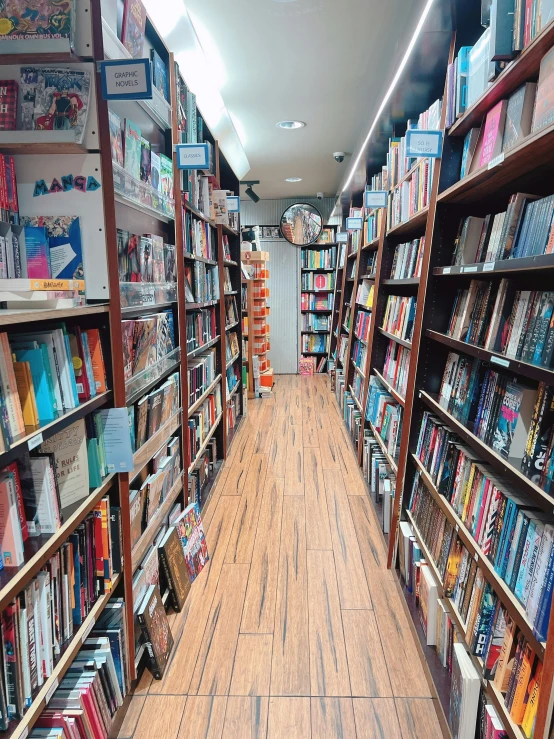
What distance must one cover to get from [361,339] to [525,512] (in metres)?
3.23

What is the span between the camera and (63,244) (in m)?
1.39

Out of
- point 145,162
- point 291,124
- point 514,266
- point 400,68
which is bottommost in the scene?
point 514,266

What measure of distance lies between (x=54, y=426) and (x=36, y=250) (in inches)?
→ 21.8

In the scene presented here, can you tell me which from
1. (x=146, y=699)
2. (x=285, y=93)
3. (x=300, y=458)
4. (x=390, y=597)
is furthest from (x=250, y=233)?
(x=146, y=699)

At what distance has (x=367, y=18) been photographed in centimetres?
263

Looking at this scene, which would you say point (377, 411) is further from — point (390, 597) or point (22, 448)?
point (22, 448)

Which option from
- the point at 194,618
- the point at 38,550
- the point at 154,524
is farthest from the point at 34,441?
the point at 194,618

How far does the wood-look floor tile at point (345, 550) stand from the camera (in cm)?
227

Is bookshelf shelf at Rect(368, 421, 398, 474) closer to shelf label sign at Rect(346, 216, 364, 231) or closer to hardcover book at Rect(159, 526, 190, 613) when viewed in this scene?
hardcover book at Rect(159, 526, 190, 613)

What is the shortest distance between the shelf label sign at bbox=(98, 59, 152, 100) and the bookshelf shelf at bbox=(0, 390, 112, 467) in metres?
0.88

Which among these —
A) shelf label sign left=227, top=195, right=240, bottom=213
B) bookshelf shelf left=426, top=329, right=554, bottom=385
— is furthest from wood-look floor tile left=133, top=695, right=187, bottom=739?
shelf label sign left=227, top=195, right=240, bottom=213

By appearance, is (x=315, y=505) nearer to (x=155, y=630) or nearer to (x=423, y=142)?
(x=155, y=630)

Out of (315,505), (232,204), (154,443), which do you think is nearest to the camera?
(154,443)

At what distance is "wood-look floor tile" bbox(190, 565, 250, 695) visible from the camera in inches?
69.8
